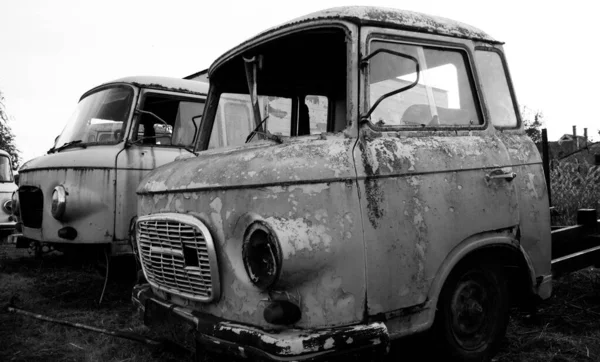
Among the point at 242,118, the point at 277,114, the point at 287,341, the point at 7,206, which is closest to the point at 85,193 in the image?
the point at 242,118

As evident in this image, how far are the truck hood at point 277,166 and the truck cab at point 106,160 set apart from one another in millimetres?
2138

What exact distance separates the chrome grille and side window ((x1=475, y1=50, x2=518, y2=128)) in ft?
6.40

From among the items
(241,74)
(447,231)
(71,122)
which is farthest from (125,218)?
(447,231)

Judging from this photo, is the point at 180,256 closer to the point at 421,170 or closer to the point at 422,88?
the point at 421,170

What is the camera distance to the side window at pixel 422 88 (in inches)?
109

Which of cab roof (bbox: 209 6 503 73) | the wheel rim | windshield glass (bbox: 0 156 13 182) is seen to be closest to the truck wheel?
the wheel rim

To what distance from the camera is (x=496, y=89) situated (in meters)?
3.29

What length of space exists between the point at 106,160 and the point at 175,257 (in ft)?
8.57

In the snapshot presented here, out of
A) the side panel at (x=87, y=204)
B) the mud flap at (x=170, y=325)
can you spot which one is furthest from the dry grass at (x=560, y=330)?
the side panel at (x=87, y=204)

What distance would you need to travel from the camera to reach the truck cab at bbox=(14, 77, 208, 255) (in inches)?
194

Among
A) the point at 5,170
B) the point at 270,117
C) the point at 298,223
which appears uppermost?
the point at 5,170

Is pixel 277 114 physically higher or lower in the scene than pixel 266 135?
higher

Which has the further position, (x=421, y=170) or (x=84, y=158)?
(x=84, y=158)

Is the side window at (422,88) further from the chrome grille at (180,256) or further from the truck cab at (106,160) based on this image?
the truck cab at (106,160)
